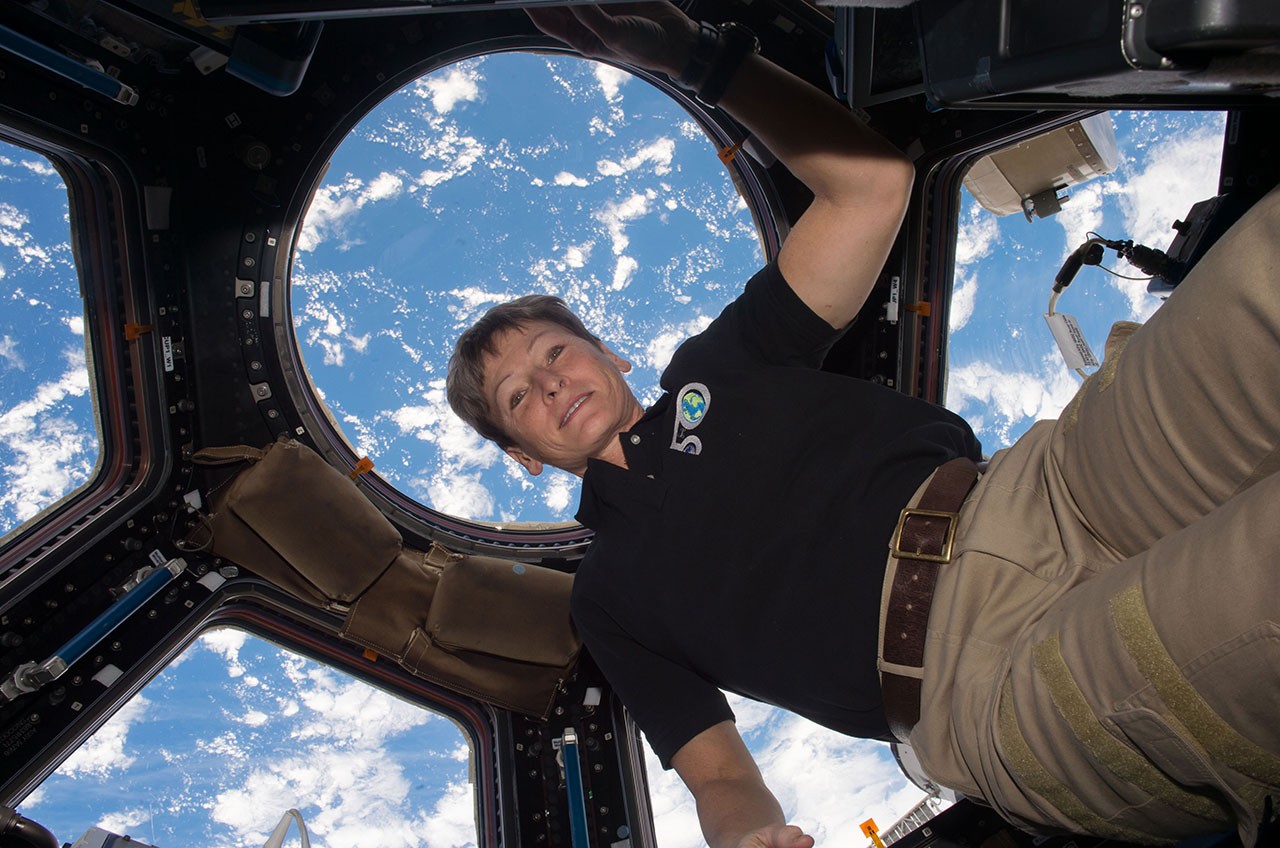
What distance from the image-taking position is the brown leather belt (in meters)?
1.51

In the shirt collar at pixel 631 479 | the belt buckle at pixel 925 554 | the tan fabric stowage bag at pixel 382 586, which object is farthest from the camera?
the tan fabric stowage bag at pixel 382 586

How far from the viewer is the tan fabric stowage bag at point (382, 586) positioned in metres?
3.69

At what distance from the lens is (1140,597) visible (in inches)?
42.2

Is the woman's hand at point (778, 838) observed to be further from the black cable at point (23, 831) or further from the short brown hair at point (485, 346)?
the black cable at point (23, 831)

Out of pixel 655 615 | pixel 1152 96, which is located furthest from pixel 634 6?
pixel 655 615

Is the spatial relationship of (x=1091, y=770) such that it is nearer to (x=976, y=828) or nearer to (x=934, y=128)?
(x=976, y=828)

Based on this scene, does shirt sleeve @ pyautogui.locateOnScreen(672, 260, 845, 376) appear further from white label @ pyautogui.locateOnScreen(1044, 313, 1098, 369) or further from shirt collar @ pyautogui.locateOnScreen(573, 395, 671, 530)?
white label @ pyautogui.locateOnScreen(1044, 313, 1098, 369)

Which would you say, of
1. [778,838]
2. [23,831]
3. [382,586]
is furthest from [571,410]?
[23,831]

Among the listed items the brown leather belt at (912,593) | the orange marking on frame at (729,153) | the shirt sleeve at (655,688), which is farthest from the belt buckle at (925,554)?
the orange marking on frame at (729,153)

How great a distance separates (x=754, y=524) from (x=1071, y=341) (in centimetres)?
299

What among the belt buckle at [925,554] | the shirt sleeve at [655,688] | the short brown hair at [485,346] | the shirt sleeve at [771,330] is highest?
the short brown hair at [485,346]

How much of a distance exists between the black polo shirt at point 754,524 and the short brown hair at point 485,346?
0.62 metres

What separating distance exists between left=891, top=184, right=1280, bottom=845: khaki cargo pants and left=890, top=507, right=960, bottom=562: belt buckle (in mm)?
29

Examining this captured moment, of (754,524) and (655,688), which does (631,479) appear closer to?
(754,524)
